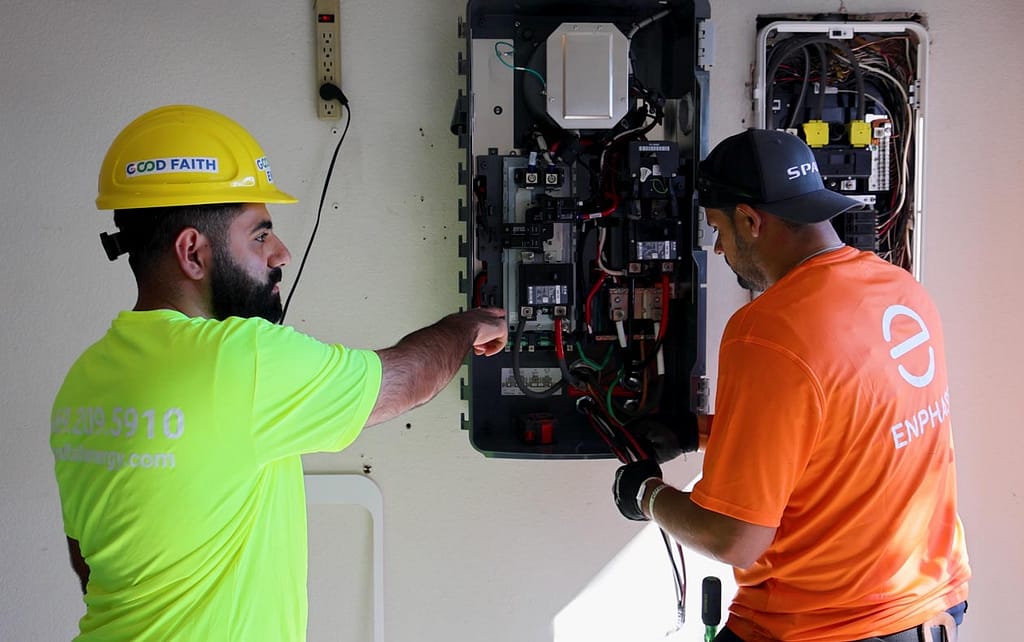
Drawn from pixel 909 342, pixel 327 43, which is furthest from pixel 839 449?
pixel 327 43

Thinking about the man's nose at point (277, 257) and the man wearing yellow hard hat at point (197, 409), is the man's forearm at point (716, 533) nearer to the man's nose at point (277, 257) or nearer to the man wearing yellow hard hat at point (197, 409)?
the man wearing yellow hard hat at point (197, 409)

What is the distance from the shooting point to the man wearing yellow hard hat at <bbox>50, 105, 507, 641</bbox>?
1.07 m

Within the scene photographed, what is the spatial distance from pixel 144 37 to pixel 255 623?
1467mm

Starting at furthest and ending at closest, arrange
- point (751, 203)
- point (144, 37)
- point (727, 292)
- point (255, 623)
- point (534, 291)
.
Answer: point (727, 292) → point (144, 37) → point (534, 291) → point (751, 203) → point (255, 623)

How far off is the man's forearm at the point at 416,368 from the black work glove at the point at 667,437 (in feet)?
1.75

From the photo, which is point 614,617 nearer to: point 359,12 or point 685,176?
point 685,176

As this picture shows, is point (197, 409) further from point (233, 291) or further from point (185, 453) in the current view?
point (233, 291)

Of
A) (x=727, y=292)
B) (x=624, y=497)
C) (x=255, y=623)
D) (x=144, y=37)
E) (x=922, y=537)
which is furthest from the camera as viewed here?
(x=727, y=292)

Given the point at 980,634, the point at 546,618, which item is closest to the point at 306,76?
the point at 546,618

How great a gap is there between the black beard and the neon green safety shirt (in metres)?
0.10

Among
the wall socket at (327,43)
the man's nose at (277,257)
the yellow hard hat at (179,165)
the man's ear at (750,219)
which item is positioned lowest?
the man's nose at (277,257)

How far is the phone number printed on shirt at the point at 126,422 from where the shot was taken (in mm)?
1061

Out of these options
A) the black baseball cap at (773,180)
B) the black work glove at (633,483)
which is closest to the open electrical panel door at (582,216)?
the black work glove at (633,483)

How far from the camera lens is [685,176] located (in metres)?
1.83
